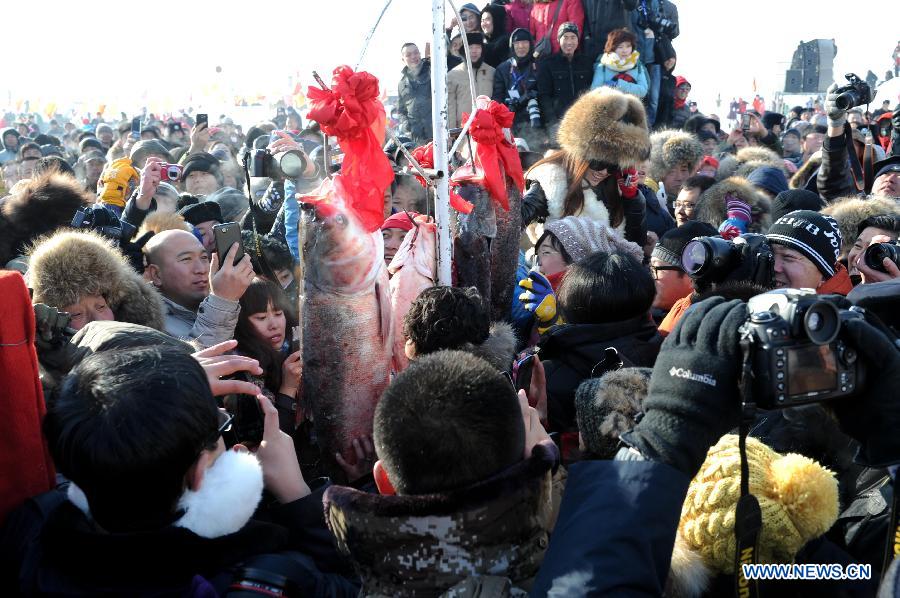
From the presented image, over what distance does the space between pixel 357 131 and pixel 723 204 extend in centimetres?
330

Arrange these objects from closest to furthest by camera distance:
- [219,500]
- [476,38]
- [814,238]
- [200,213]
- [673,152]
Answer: [219,500], [814,238], [200,213], [673,152], [476,38]

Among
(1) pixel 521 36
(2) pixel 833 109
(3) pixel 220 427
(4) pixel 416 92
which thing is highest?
(1) pixel 521 36

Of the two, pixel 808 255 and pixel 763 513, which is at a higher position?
pixel 808 255

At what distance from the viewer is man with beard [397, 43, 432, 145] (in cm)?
844

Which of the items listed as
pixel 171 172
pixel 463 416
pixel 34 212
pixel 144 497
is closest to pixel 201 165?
pixel 171 172

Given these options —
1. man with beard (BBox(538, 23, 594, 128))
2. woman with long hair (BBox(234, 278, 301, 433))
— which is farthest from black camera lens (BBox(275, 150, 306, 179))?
man with beard (BBox(538, 23, 594, 128))

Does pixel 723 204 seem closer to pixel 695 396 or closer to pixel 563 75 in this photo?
pixel 563 75

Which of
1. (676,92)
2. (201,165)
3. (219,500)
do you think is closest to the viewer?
(219,500)

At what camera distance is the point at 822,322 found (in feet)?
4.15

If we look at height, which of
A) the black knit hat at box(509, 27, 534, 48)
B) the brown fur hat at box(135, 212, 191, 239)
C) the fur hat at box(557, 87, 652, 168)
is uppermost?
the black knit hat at box(509, 27, 534, 48)

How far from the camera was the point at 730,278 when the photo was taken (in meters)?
2.80

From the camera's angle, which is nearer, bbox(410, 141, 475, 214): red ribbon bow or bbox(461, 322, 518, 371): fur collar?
bbox(461, 322, 518, 371): fur collar

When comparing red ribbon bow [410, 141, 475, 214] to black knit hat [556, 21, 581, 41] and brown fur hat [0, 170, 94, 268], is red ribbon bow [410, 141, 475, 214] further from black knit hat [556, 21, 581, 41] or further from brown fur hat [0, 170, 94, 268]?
black knit hat [556, 21, 581, 41]

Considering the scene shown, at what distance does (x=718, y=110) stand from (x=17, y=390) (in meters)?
23.5
